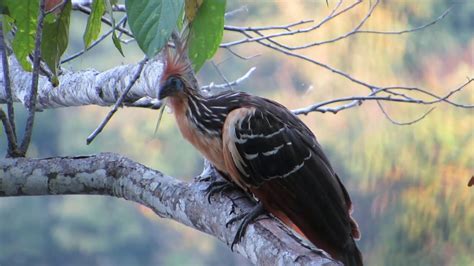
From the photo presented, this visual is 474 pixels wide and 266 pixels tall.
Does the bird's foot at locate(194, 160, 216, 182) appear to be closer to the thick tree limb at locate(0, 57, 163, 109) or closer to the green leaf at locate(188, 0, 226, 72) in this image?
the thick tree limb at locate(0, 57, 163, 109)

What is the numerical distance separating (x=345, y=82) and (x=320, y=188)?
1648mm

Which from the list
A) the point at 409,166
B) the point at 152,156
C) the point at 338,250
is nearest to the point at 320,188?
the point at 338,250

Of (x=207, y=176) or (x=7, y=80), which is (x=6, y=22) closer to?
(x=7, y=80)

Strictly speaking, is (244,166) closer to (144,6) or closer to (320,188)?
(320,188)

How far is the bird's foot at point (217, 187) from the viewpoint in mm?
1187

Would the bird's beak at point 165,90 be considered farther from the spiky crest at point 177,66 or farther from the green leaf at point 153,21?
the green leaf at point 153,21

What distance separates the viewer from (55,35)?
102cm

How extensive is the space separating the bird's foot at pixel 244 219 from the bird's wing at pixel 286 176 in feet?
0.23

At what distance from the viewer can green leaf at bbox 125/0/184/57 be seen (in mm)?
733

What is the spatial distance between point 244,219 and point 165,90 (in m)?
0.30

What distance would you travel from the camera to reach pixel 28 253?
318 centimetres

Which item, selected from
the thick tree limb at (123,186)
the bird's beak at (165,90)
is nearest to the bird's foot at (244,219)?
the thick tree limb at (123,186)

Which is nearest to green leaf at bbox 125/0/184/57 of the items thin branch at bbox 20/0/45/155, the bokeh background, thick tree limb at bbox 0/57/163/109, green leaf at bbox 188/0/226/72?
green leaf at bbox 188/0/226/72

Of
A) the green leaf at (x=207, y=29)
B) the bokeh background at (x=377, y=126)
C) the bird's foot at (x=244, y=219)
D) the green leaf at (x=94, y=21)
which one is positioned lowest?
the bokeh background at (x=377, y=126)
